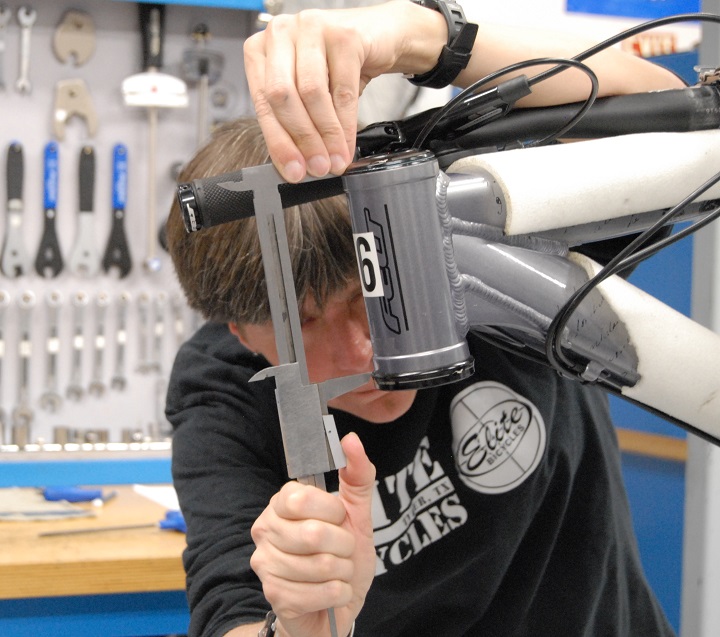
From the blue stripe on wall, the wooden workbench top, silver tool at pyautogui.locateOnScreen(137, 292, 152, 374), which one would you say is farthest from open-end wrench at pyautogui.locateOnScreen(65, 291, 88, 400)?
the blue stripe on wall

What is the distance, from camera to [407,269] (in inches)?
19.0

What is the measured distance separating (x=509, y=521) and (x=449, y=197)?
0.52 metres

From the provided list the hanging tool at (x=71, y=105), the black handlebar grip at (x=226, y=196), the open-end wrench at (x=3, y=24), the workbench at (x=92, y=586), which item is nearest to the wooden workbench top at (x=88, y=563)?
the workbench at (x=92, y=586)

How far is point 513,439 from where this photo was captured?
2.98ft

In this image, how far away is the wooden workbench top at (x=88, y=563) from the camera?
4.13 feet

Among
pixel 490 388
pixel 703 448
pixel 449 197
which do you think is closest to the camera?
pixel 449 197

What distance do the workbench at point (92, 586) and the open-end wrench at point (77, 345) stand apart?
0.71m

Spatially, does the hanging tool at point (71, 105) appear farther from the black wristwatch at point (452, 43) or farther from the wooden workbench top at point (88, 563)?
the black wristwatch at point (452, 43)

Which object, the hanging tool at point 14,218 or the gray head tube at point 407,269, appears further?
the hanging tool at point 14,218

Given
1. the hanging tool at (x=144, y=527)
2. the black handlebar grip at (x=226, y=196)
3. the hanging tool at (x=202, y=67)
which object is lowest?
the hanging tool at (x=144, y=527)

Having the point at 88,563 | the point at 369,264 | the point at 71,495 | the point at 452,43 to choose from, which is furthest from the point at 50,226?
the point at 369,264

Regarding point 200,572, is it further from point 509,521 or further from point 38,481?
point 38,481

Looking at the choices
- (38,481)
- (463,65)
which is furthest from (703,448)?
(38,481)

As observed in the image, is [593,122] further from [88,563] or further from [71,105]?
[71,105]
